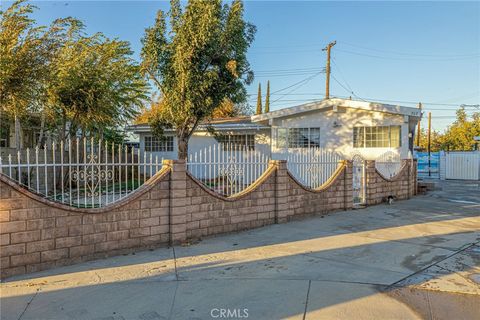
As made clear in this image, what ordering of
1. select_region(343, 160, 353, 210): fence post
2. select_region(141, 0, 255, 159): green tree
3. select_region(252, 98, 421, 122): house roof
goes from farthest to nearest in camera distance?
1. select_region(252, 98, 421, 122): house roof
2. select_region(141, 0, 255, 159): green tree
3. select_region(343, 160, 353, 210): fence post

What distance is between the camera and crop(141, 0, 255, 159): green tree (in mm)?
14477

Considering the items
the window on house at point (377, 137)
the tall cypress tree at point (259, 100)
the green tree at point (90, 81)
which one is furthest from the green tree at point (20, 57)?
the tall cypress tree at point (259, 100)

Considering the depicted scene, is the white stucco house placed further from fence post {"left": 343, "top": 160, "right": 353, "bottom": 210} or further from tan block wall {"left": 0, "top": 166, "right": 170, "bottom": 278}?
tan block wall {"left": 0, "top": 166, "right": 170, "bottom": 278}

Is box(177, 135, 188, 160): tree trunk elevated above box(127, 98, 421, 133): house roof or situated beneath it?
situated beneath

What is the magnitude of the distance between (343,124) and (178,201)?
1229 centimetres

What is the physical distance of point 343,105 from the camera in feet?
56.5

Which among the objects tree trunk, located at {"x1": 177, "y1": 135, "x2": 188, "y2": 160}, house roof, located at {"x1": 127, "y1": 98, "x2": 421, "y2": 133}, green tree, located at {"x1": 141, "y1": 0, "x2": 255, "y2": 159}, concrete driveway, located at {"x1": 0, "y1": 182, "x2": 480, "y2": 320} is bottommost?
concrete driveway, located at {"x1": 0, "y1": 182, "x2": 480, "y2": 320}

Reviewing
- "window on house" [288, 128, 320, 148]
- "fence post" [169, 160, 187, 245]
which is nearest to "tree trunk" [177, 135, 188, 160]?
"window on house" [288, 128, 320, 148]

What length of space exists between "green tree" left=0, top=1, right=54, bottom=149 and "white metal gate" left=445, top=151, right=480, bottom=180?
25757 mm

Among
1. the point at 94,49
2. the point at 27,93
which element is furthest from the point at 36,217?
the point at 94,49

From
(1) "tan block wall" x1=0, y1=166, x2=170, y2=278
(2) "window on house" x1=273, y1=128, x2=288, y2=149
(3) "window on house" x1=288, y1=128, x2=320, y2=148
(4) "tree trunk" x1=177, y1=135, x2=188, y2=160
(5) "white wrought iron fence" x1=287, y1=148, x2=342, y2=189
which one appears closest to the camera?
(1) "tan block wall" x1=0, y1=166, x2=170, y2=278

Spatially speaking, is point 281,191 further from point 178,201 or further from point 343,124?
point 343,124

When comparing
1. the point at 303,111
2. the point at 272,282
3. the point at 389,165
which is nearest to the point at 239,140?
the point at 303,111

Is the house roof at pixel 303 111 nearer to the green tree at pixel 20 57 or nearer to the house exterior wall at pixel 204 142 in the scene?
the house exterior wall at pixel 204 142
